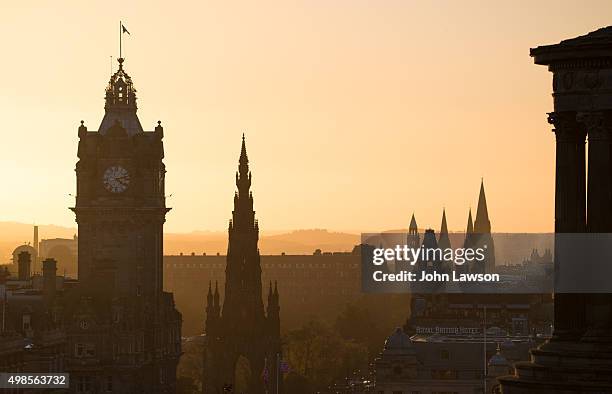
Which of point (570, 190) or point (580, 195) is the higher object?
point (570, 190)

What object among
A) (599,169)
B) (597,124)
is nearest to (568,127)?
(597,124)

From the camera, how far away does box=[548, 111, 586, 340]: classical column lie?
83.4 metres

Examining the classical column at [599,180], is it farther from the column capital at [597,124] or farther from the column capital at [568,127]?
the column capital at [568,127]

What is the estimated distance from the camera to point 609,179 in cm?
8294

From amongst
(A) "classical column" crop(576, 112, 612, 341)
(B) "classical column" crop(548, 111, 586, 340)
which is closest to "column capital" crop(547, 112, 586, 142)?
(B) "classical column" crop(548, 111, 586, 340)

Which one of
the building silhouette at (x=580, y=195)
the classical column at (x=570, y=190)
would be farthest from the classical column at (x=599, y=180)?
the classical column at (x=570, y=190)

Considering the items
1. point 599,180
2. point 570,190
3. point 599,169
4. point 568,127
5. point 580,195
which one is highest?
point 568,127

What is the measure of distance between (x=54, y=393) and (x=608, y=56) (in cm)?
11586

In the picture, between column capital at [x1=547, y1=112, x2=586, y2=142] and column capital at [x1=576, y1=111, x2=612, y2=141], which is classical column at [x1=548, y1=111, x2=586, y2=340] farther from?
column capital at [x1=576, y1=111, x2=612, y2=141]

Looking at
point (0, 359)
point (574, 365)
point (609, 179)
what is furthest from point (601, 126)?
point (0, 359)

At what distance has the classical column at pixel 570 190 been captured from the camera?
83.4 m

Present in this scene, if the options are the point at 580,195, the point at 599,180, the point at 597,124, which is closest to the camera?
the point at 597,124

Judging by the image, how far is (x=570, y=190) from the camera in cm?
8350

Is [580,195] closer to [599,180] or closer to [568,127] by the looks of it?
[599,180]
